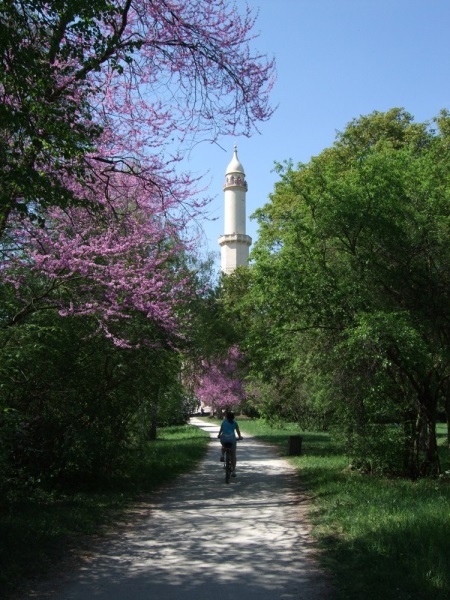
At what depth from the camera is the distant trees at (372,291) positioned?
1159 centimetres

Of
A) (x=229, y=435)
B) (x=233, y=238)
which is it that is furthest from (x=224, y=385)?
(x=233, y=238)

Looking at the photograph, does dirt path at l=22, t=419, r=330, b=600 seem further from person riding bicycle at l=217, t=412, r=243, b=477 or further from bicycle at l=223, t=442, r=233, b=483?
person riding bicycle at l=217, t=412, r=243, b=477

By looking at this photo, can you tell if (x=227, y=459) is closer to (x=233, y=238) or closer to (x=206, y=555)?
(x=206, y=555)

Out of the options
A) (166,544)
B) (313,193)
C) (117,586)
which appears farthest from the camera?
(313,193)

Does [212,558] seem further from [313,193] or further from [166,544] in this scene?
[313,193]

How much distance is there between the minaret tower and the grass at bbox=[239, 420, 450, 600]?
225 feet

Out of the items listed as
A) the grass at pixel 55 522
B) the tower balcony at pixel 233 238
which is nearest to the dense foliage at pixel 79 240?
the grass at pixel 55 522

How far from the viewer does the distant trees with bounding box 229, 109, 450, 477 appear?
11.6 meters

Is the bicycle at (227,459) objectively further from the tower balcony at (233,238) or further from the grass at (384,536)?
the tower balcony at (233,238)

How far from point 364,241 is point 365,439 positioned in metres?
4.50

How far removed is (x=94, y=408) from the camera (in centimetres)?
1150

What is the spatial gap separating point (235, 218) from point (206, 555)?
74.5 metres

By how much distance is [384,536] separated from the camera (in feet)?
22.8

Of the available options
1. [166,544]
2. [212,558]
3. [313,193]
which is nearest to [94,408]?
[166,544]
